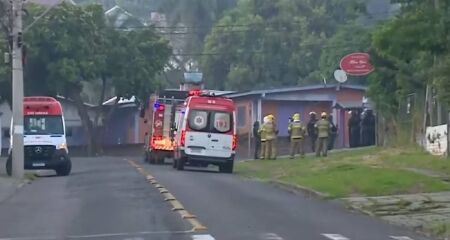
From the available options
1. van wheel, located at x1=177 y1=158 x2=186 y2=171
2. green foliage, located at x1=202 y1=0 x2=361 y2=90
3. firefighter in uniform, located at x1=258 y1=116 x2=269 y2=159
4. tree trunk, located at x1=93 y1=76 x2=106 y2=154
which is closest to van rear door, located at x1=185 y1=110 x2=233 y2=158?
van wheel, located at x1=177 y1=158 x2=186 y2=171

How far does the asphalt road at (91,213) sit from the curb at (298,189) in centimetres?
349

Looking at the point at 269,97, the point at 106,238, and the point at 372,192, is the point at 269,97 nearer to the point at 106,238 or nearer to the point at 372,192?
the point at 372,192

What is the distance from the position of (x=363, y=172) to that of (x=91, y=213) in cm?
1007

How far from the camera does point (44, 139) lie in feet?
136

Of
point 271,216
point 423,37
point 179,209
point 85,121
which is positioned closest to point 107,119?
point 85,121

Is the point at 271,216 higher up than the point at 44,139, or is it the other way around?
the point at 44,139

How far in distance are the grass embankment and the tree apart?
86.2 ft

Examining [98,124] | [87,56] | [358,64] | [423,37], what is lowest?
[98,124]

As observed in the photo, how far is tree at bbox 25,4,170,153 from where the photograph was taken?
2704 inches

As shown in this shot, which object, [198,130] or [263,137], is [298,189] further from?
[263,137]

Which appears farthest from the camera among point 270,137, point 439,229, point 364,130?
point 364,130

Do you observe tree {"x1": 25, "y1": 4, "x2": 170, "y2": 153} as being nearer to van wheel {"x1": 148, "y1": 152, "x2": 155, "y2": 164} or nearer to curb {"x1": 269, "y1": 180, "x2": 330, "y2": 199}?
van wheel {"x1": 148, "y1": 152, "x2": 155, "y2": 164}

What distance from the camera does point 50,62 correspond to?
6950cm

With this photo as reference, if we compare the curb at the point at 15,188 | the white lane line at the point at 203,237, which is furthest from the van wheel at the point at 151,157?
the white lane line at the point at 203,237
